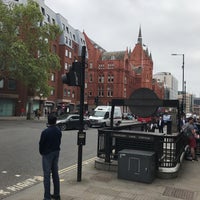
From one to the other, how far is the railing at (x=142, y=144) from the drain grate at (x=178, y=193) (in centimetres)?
117

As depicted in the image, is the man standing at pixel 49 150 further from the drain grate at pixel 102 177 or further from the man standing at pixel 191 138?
the man standing at pixel 191 138

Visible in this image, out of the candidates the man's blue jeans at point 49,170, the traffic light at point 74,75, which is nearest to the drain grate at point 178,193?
the man's blue jeans at point 49,170

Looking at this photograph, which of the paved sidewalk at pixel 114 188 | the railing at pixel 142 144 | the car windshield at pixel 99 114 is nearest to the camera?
the paved sidewalk at pixel 114 188

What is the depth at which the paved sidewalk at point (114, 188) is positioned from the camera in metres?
5.72

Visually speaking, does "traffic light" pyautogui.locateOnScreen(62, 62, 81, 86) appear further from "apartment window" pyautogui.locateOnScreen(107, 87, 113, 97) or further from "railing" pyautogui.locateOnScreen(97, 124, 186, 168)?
"apartment window" pyautogui.locateOnScreen(107, 87, 113, 97)

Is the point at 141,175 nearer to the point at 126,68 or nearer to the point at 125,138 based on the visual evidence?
the point at 125,138

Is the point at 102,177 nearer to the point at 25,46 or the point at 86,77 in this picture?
the point at 25,46

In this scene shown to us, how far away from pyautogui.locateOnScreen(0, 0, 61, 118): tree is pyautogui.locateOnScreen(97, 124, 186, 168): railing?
24.0 m

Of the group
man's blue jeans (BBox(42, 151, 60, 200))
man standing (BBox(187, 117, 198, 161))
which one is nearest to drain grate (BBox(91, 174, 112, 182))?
man's blue jeans (BBox(42, 151, 60, 200))

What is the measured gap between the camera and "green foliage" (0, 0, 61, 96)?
30812mm

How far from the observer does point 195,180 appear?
7.32 metres

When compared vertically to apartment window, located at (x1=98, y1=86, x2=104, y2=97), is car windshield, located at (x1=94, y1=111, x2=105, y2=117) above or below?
below

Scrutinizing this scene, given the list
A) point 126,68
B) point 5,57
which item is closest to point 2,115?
point 5,57

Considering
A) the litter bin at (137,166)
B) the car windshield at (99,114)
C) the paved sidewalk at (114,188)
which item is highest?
the car windshield at (99,114)
